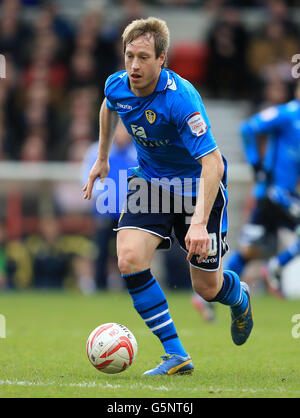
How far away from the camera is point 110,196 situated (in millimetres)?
11289

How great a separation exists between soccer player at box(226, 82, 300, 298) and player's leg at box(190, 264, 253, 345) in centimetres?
305

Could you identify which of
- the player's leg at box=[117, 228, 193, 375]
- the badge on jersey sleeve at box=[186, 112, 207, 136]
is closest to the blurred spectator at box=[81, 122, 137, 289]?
the player's leg at box=[117, 228, 193, 375]

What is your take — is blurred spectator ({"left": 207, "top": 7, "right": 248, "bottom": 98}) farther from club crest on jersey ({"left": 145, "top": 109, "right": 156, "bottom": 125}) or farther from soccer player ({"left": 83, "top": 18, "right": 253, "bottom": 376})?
club crest on jersey ({"left": 145, "top": 109, "right": 156, "bottom": 125})

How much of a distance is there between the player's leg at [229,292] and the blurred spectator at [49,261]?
679cm

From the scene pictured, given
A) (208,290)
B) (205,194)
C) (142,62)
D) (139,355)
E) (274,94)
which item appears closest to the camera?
(205,194)

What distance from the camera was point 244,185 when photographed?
45.1ft

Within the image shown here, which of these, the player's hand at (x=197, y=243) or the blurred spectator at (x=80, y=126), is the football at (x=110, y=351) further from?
the blurred spectator at (x=80, y=126)

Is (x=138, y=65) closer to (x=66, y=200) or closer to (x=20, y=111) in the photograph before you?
(x=66, y=200)

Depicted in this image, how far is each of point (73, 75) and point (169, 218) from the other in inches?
380

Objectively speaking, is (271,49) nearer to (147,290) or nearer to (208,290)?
(208,290)

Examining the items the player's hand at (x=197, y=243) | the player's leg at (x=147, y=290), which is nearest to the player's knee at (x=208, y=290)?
the player's leg at (x=147, y=290)

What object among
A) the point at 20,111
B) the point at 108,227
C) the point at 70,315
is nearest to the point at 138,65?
the point at 70,315

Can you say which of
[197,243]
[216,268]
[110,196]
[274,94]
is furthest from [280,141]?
[197,243]

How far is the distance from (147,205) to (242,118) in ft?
34.5
